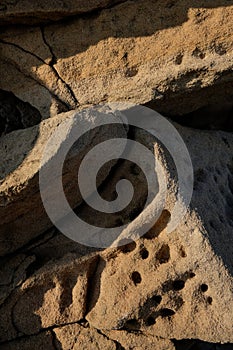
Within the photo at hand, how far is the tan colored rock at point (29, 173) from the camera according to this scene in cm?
190

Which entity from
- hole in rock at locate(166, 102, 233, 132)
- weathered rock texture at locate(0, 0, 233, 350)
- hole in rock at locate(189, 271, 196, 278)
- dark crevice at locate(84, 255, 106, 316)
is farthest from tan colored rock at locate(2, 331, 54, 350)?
hole in rock at locate(166, 102, 233, 132)

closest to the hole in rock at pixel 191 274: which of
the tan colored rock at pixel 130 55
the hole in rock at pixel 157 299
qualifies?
the hole in rock at pixel 157 299

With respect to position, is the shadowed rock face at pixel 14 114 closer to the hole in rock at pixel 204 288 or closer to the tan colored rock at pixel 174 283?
the tan colored rock at pixel 174 283

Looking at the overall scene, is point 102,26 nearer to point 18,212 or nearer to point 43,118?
point 43,118

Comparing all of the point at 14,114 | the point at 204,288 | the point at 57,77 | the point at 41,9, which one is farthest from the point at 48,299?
the point at 41,9

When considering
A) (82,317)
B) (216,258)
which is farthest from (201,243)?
(82,317)

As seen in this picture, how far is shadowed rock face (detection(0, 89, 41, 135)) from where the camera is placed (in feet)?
7.01

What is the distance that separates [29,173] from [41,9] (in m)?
0.62

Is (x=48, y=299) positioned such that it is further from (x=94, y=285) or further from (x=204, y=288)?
(x=204, y=288)

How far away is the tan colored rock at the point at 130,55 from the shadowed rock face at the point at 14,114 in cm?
4

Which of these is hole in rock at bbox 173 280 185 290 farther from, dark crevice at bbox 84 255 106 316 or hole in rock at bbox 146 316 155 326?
dark crevice at bbox 84 255 106 316

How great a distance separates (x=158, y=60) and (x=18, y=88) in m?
0.55

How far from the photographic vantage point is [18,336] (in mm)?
2055

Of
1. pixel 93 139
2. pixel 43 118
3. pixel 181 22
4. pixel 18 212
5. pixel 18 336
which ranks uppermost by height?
pixel 181 22
